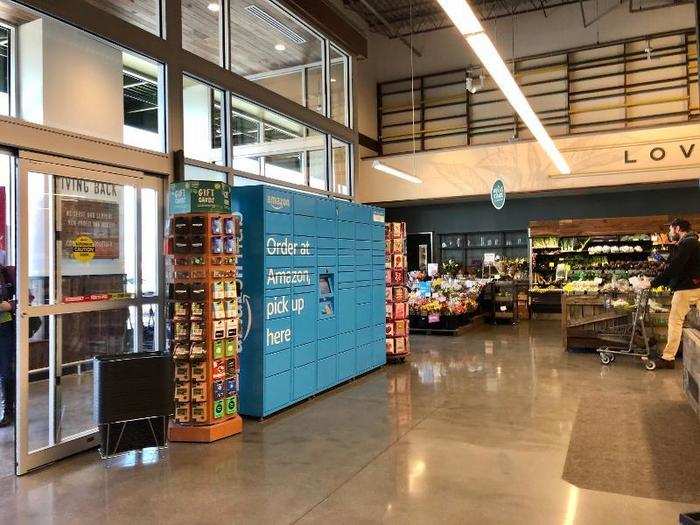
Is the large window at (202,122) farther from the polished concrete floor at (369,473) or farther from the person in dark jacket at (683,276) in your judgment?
the person in dark jacket at (683,276)

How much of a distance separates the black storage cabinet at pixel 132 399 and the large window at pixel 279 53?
4284 mm

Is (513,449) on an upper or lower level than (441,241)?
lower

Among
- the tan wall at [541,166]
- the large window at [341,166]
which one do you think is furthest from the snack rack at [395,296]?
the tan wall at [541,166]

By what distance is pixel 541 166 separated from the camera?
40.4ft

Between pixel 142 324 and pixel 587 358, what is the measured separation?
6.19m

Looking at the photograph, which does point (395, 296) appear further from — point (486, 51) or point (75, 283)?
point (75, 283)

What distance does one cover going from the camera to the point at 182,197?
14.9ft

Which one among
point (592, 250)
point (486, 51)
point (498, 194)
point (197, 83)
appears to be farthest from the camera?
point (592, 250)

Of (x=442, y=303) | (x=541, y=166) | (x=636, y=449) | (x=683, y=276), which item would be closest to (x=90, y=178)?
(x=636, y=449)

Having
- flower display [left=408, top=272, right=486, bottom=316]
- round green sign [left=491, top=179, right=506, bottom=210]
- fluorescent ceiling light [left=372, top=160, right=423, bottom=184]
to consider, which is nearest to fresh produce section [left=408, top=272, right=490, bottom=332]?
flower display [left=408, top=272, right=486, bottom=316]

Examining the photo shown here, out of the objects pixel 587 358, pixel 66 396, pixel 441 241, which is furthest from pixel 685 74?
pixel 66 396

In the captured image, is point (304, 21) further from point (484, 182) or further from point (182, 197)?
point (484, 182)

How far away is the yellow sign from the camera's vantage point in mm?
4398

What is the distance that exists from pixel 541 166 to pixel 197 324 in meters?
9.85
